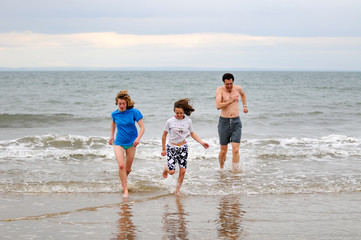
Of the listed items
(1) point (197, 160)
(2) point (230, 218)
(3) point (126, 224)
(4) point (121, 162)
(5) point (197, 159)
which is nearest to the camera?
(3) point (126, 224)

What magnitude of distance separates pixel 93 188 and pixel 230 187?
2.40 m

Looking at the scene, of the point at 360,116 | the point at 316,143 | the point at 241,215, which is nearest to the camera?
the point at 241,215

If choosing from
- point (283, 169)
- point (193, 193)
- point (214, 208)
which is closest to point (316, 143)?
point (283, 169)

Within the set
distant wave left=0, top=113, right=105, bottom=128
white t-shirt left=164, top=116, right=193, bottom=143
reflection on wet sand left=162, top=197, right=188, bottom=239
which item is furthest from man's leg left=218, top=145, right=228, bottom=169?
distant wave left=0, top=113, right=105, bottom=128

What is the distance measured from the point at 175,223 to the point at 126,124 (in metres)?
1.98

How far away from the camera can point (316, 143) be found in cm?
1343

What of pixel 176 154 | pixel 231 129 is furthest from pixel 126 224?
pixel 231 129

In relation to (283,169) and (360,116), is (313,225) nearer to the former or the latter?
(283,169)

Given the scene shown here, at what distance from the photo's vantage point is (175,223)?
220 inches

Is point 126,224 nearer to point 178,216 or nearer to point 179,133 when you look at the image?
point 178,216

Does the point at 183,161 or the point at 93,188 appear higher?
the point at 183,161

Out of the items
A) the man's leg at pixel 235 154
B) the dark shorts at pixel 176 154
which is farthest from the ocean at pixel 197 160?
the dark shorts at pixel 176 154

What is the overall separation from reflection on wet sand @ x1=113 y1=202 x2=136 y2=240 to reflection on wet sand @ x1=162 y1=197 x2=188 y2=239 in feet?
1.25

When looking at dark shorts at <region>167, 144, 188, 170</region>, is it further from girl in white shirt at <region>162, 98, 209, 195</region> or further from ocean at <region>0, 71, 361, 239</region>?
ocean at <region>0, 71, 361, 239</region>
